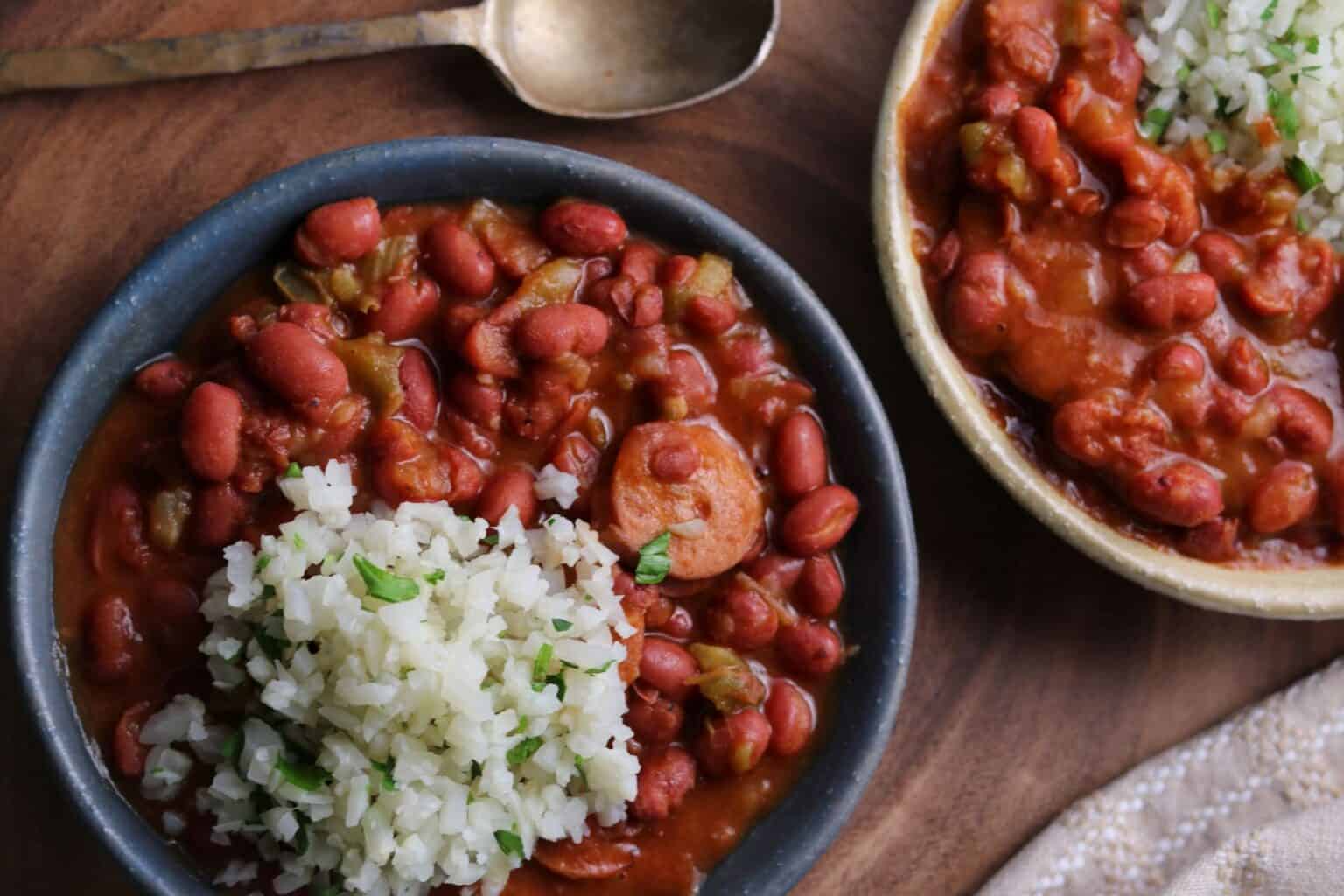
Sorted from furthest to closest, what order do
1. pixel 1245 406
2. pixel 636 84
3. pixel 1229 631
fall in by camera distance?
pixel 1229 631 → pixel 636 84 → pixel 1245 406

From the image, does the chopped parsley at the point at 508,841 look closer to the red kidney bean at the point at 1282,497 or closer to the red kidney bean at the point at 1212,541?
the red kidney bean at the point at 1212,541

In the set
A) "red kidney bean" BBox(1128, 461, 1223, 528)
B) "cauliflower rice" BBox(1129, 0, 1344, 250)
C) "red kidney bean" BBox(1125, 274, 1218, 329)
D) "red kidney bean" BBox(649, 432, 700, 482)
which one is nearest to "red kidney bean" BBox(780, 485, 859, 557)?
"red kidney bean" BBox(649, 432, 700, 482)

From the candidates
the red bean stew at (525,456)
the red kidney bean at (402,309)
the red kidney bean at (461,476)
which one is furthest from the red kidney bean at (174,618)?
the red kidney bean at (402,309)

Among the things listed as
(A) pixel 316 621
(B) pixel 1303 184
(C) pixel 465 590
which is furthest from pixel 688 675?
(B) pixel 1303 184

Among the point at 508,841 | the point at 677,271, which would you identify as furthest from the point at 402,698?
the point at 677,271

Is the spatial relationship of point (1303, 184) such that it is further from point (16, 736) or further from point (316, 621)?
point (16, 736)

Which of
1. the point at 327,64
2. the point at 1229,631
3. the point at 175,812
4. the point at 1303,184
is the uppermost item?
the point at 327,64
